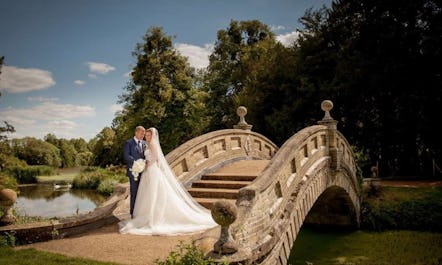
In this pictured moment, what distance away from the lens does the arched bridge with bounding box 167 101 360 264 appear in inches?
243

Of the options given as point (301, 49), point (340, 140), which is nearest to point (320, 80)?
point (301, 49)

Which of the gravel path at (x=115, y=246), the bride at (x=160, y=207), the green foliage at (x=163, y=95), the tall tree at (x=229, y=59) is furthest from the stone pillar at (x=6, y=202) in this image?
the tall tree at (x=229, y=59)

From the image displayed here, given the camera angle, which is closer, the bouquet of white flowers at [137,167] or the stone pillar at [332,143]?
the bouquet of white flowers at [137,167]

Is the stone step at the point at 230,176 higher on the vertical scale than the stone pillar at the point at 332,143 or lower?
lower

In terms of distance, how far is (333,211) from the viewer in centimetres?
1573

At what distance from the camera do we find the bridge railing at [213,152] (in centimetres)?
1009

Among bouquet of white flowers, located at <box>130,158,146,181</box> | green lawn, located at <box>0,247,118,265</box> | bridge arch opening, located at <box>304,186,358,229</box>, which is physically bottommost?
bridge arch opening, located at <box>304,186,358,229</box>

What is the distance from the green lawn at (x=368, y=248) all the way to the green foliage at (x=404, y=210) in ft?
1.79

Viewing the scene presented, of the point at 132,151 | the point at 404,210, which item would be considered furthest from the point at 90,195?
the point at 404,210

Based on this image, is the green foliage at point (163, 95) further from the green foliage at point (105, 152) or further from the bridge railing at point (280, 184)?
the bridge railing at point (280, 184)

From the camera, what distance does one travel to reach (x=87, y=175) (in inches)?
1144

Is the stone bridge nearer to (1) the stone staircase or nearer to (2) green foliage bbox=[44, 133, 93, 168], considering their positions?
(1) the stone staircase

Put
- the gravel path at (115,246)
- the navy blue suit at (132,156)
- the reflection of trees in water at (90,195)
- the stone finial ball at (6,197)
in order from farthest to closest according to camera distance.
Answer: the reflection of trees in water at (90,195) < the navy blue suit at (132,156) < the stone finial ball at (6,197) < the gravel path at (115,246)

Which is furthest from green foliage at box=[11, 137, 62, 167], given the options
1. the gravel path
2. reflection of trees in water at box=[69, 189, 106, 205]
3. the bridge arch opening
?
the gravel path
